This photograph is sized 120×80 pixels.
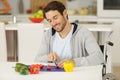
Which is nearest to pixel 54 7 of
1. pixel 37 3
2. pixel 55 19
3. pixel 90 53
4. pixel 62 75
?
pixel 55 19

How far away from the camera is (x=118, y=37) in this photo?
4.18 m

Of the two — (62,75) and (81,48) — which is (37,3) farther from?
(62,75)

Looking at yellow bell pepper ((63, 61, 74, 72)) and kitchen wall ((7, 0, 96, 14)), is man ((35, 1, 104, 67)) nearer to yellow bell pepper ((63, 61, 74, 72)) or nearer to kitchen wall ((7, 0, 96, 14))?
yellow bell pepper ((63, 61, 74, 72))

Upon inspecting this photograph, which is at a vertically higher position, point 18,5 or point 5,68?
point 18,5

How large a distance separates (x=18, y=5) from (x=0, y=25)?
84.7 inches

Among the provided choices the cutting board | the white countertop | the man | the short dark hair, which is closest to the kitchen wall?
the cutting board

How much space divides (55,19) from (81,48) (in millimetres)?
357

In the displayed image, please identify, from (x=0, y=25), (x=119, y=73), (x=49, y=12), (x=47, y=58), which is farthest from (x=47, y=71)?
(x=119, y=73)

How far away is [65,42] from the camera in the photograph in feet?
7.97

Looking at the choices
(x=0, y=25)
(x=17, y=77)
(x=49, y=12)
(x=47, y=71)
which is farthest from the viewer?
(x=0, y=25)

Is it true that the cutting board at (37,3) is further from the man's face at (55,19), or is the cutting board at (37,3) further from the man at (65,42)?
the man's face at (55,19)

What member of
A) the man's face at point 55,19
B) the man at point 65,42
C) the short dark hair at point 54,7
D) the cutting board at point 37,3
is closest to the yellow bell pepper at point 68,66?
the man at point 65,42

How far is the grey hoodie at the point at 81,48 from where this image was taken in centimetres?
228

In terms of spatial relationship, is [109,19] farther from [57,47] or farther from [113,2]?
[57,47]
